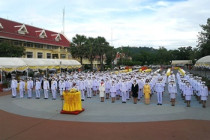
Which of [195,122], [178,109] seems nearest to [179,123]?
[195,122]

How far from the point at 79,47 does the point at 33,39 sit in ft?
29.2

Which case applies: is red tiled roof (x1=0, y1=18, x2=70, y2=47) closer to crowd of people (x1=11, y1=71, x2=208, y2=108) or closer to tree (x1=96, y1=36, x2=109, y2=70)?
tree (x1=96, y1=36, x2=109, y2=70)

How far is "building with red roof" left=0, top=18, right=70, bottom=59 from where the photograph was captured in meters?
33.6

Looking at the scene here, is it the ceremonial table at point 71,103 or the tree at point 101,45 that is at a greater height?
the tree at point 101,45

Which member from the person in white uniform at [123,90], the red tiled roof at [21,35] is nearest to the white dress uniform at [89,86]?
the person in white uniform at [123,90]

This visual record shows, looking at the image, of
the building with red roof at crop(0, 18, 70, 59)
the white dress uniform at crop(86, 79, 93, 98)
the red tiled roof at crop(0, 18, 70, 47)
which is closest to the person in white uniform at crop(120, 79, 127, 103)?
the white dress uniform at crop(86, 79, 93, 98)

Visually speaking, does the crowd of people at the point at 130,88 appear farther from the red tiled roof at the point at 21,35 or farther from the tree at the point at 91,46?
the tree at the point at 91,46

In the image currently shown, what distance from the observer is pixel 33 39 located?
38094 millimetres

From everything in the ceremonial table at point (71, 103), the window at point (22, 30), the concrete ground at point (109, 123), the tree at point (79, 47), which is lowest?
the concrete ground at point (109, 123)

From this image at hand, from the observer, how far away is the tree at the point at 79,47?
134 ft

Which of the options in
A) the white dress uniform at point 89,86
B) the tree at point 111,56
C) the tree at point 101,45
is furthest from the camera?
the tree at point 111,56

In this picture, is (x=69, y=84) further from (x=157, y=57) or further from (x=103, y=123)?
(x=157, y=57)

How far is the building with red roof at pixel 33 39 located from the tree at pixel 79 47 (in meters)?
5.20

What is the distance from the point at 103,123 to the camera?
29.7ft
